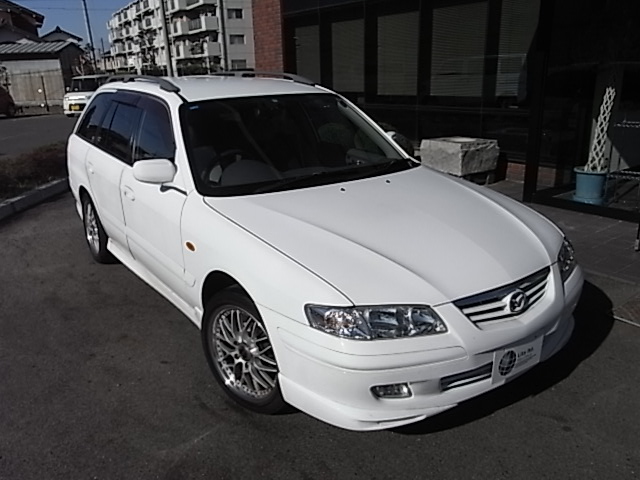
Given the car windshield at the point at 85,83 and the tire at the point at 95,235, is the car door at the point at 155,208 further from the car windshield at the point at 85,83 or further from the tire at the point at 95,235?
the car windshield at the point at 85,83

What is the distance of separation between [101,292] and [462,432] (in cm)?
318

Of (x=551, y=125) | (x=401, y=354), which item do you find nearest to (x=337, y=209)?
(x=401, y=354)

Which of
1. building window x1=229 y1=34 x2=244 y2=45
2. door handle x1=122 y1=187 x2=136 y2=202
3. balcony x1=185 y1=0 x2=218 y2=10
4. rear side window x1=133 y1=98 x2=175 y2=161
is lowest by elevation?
door handle x1=122 y1=187 x2=136 y2=202

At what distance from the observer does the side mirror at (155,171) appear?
3123mm

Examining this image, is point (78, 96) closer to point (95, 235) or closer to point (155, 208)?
point (95, 235)

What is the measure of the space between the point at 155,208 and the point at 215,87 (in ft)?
3.40

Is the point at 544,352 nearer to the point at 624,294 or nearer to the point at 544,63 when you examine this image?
the point at 624,294

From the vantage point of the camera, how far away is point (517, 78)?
7141 millimetres

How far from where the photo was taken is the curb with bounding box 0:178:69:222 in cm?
698

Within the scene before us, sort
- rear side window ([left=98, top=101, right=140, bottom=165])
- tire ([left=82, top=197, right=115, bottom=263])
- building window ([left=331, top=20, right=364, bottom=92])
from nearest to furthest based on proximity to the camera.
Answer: rear side window ([left=98, top=101, right=140, bottom=165]) < tire ([left=82, top=197, right=115, bottom=263]) < building window ([left=331, top=20, right=364, bottom=92])

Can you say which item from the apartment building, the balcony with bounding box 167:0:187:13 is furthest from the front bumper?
the balcony with bounding box 167:0:187:13

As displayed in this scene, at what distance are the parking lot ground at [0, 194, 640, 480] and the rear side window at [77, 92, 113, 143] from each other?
71.3 inches

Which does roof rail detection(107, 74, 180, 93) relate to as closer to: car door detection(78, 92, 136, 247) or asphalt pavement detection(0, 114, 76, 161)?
car door detection(78, 92, 136, 247)

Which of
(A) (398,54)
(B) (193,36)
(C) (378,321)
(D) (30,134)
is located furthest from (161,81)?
(B) (193,36)
